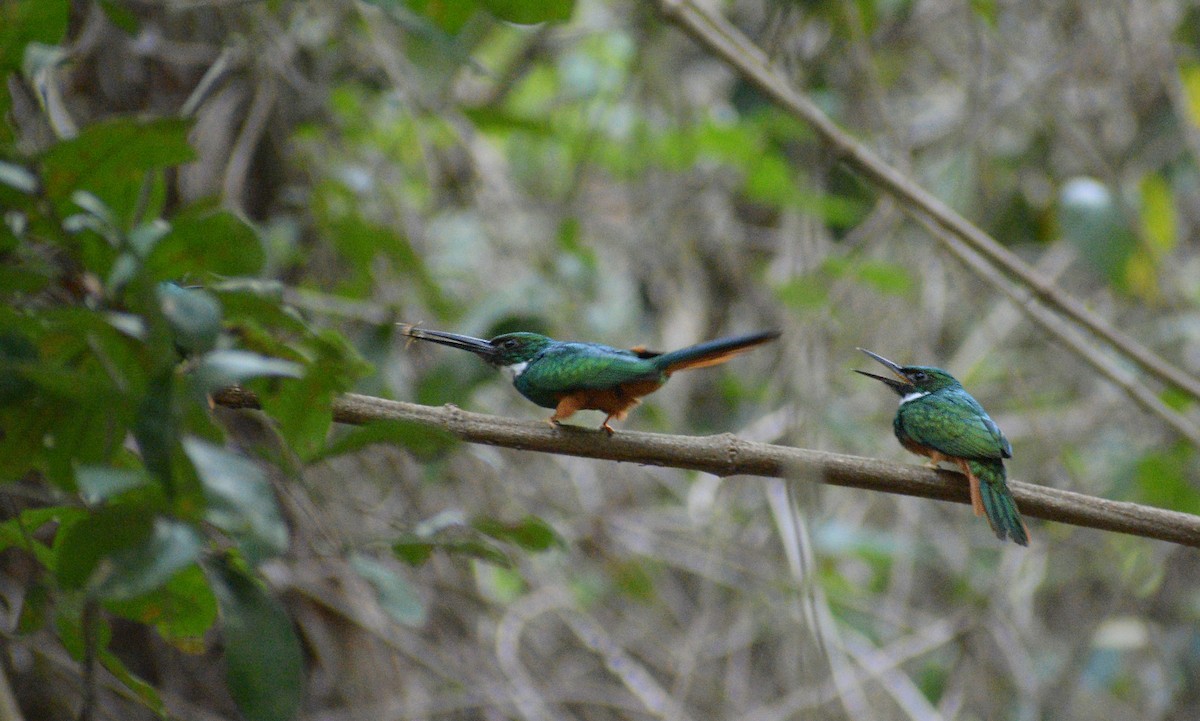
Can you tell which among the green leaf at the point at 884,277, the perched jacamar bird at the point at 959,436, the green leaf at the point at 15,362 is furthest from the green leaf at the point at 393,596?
the green leaf at the point at 884,277

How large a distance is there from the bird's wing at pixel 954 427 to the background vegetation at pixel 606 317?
0.40m

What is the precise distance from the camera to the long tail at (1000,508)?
5.05ft

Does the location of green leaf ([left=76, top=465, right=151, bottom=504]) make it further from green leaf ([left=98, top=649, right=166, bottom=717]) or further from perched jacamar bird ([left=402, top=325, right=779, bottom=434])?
perched jacamar bird ([left=402, top=325, right=779, bottom=434])

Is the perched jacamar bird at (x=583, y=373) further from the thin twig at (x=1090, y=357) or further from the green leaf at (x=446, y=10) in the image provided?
the thin twig at (x=1090, y=357)

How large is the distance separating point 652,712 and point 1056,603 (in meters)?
2.45

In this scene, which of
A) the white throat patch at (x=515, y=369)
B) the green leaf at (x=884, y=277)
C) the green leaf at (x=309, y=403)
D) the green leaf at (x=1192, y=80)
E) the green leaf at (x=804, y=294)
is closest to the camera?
the green leaf at (x=309, y=403)

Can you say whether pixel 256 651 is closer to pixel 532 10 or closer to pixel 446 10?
pixel 532 10

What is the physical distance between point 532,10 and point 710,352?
2.24 feet

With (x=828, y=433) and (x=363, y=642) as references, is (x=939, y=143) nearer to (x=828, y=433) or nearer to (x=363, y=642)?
(x=828, y=433)

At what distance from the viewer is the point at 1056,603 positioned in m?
4.75

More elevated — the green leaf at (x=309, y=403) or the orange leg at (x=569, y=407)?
the orange leg at (x=569, y=407)

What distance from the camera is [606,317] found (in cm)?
366

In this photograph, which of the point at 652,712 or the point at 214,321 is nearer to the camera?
the point at 214,321

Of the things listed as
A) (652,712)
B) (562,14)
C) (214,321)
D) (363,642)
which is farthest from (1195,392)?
(363,642)
